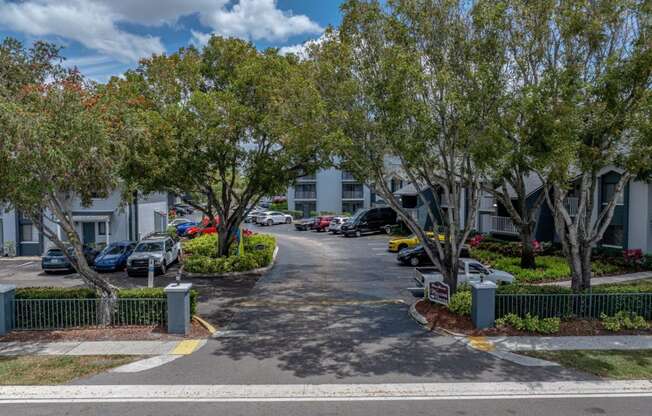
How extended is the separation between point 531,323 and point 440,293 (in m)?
2.70

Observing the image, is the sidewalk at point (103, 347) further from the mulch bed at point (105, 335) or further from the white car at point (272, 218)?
the white car at point (272, 218)

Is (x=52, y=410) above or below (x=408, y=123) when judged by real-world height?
below

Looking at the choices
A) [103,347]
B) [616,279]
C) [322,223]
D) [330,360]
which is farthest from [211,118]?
[322,223]

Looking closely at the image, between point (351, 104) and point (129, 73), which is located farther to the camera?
point (129, 73)

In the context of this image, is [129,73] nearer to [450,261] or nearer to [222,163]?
[222,163]

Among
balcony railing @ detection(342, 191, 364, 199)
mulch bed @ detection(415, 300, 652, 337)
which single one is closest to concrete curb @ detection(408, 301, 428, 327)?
mulch bed @ detection(415, 300, 652, 337)

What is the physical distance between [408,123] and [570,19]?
498 centimetres

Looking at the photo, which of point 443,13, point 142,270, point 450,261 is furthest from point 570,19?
point 142,270

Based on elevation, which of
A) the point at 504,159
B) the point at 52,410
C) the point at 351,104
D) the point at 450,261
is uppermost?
the point at 351,104

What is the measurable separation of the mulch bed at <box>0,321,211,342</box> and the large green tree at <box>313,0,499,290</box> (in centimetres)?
683

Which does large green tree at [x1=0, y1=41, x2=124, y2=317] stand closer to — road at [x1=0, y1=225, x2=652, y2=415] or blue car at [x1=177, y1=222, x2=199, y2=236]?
road at [x1=0, y1=225, x2=652, y2=415]

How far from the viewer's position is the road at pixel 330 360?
27.5ft

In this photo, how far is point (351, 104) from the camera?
13.9 meters

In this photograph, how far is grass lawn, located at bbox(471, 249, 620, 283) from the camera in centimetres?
2061
